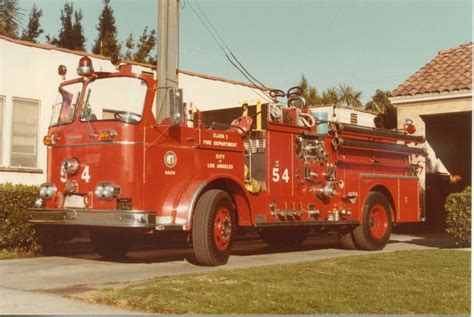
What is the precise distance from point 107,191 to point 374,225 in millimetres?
6247

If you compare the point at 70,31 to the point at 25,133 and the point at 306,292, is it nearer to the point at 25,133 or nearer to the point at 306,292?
the point at 25,133

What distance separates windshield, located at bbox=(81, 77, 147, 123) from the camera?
9.55 meters

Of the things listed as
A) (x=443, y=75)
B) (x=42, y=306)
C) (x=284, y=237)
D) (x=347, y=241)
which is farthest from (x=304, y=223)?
(x=443, y=75)

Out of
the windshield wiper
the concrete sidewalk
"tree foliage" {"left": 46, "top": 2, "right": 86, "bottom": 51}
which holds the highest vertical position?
"tree foliage" {"left": 46, "top": 2, "right": 86, "bottom": 51}

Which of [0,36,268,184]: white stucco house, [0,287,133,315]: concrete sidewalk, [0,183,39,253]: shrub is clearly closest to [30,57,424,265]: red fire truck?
[0,183,39,253]: shrub

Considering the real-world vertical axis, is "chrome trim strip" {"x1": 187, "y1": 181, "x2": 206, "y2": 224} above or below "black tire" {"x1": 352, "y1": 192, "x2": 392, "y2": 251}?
above

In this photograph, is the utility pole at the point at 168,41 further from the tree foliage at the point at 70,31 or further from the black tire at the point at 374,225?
the tree foliage at the point at 70,31

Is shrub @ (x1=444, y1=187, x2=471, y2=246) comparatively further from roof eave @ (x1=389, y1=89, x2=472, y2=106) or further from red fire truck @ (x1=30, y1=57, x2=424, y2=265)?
roof eave @ (x1=389, y1=89, x2=472, y2=106)

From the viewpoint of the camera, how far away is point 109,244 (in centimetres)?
1135

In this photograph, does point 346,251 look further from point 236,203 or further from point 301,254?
point 236,203

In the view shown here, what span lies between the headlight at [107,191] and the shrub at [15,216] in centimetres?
259

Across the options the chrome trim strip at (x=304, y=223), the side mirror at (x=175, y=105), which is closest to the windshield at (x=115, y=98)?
the side mirror at (x=175, y=105)

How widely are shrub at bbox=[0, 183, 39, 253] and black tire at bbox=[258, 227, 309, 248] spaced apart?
183 inches

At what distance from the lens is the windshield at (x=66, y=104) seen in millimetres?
10172
